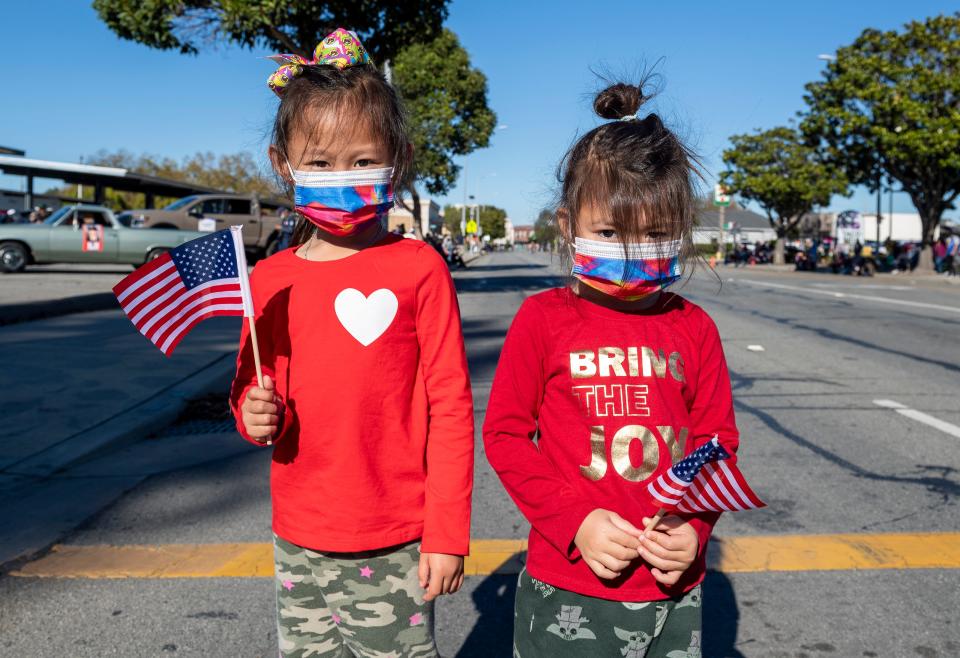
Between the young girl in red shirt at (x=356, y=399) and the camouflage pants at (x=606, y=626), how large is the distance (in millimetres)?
200

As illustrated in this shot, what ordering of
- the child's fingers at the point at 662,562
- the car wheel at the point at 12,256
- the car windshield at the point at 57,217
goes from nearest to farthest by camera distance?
the child's fingers at the point at 662,562
the car wheel at the point at 12,256
the car windshield at the point at 57,217

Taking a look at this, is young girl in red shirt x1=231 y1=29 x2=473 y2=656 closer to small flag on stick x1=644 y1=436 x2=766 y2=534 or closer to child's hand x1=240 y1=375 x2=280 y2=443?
child's hand x1=240 y1=375 x2=280 y2=443

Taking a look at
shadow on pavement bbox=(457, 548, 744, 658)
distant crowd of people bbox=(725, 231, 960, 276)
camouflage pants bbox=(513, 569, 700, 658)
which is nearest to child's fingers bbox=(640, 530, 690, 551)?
camouflage pants bbox=(513, 569, 700, 658)

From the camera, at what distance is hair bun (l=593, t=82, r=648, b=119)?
1.86 meters

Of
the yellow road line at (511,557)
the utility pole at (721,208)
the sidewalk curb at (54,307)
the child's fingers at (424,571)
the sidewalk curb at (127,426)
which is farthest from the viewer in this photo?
the sidewalk curb at (54,307)

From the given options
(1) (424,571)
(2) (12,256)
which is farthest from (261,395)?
(2) (12,256)

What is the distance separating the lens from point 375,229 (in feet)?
6.27

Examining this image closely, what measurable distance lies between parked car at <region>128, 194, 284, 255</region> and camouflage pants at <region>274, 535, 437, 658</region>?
2097cm

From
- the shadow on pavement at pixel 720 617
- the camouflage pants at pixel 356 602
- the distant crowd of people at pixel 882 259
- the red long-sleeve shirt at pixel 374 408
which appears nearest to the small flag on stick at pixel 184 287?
the red long-sleeve shirt at pixel 374 408

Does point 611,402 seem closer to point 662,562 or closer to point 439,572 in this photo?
point 662,562

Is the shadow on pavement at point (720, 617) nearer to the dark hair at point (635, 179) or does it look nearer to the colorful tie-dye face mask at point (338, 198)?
the dark hair at point (635, 179)

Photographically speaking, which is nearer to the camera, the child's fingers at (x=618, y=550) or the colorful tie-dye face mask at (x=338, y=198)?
the child's fingers at (x=618, y=550)

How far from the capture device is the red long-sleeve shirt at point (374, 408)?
1.77 meters

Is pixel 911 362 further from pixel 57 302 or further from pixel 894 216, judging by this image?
pixel 894 216
